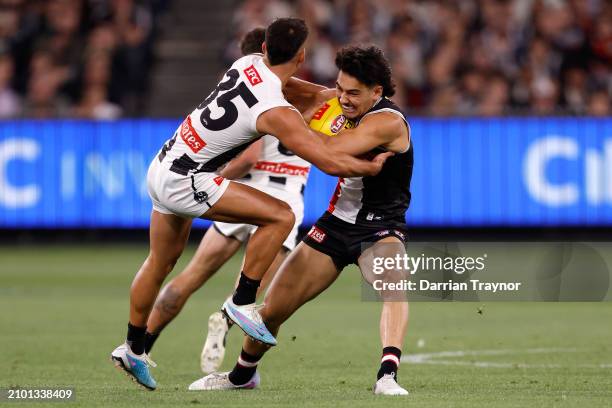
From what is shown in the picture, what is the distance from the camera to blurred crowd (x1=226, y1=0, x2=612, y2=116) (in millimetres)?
20297

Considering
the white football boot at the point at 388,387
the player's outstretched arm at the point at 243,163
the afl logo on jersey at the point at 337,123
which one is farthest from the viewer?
the player's outstretched arm at the point at 243,163

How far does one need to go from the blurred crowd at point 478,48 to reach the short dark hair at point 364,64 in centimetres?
1194

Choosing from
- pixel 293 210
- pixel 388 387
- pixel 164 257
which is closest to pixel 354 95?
pixel 164 257

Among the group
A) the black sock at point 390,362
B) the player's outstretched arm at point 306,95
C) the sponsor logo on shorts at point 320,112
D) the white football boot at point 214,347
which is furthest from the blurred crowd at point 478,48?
the black sock at point 390,362

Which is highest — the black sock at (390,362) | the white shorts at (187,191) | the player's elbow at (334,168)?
the player's elbow at (334,168)

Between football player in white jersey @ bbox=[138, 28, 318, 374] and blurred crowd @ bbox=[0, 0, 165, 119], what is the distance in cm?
1024

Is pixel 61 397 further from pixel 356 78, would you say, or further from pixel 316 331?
pixel 316 331

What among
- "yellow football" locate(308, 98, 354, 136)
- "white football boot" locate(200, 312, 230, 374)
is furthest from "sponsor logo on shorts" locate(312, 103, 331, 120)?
"white football boot" locate(200, 312, 230, 374)

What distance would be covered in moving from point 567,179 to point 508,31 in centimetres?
302

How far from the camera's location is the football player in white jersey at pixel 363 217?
26.8 ft

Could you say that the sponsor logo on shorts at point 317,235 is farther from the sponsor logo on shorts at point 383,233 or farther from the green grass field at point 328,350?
the green grass field at point 328,350

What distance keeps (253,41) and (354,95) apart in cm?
224

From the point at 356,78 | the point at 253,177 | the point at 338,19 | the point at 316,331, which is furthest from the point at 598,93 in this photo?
the point at 356,78

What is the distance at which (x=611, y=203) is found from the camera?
19391mm
